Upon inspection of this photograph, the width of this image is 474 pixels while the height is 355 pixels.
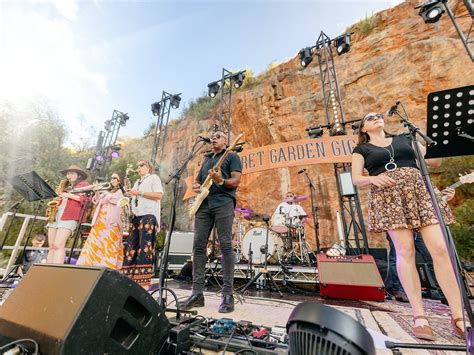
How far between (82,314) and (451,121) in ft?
8.27

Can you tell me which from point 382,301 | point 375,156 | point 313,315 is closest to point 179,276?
point 382,301

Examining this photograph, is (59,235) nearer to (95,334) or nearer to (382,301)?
(95,334)

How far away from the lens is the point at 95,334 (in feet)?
2.72

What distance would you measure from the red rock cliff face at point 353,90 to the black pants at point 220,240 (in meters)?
7.30

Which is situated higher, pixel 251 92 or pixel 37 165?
pixel 251 92

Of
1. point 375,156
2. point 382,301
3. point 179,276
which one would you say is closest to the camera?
point 375,156

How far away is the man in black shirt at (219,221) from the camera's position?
2.25 meters

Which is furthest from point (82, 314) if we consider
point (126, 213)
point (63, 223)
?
point (63, 223)

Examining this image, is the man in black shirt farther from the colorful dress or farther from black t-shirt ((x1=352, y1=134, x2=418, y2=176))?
the colorful dress

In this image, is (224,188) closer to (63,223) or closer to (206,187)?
(206,187)

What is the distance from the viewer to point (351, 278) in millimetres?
3041

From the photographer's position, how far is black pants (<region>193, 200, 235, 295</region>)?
232cm

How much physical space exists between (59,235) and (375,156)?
411 cm

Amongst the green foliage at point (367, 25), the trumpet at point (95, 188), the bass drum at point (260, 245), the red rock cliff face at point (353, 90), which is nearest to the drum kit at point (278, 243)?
the bass drum at point (260, 245)
